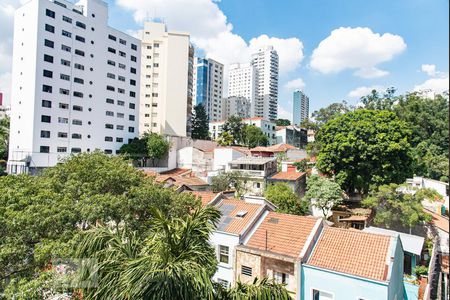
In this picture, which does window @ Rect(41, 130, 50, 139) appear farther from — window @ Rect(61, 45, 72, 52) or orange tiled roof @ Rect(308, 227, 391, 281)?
orange tiled roof @ Rect(308, 227, 391, 281)

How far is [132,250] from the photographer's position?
17.9 ft

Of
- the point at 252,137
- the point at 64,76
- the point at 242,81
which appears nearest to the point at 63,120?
the point at 64,76

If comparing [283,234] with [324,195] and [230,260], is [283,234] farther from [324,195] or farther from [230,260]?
[324,195]

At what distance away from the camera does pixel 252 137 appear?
50438mm

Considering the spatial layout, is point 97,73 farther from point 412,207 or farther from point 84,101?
point 412,207

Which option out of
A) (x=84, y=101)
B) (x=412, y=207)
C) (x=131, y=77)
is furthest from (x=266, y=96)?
(x=412, y=207)

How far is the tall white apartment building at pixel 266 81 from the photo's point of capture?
3799 inches

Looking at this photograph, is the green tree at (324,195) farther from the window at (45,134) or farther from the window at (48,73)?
the window at (48,73)

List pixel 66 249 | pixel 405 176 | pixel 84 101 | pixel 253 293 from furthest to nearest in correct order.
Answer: pixel 84 101, pixel 405 176, pixel 66 249, pixel 253 293

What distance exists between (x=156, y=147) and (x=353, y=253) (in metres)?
26.0

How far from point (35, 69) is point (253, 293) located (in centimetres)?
3218

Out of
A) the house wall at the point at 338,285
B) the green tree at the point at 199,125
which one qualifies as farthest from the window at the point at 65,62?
the house wall at the point at 338,285

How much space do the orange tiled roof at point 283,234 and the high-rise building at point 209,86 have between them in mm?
71179

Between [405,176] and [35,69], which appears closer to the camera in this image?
[405,176]
